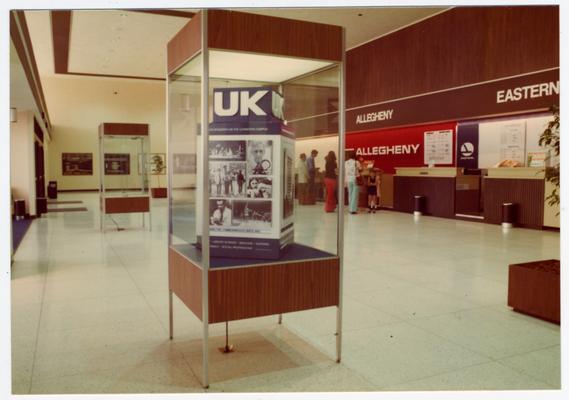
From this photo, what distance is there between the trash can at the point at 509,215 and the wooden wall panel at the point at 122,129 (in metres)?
6.74

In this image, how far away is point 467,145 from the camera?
434 inches

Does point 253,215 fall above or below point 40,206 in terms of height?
above

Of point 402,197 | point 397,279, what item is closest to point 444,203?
point 402,197

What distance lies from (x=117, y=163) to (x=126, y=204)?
3.51 ft

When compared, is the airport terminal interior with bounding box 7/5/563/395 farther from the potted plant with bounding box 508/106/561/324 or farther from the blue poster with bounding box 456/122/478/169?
the blue poster with bounding box 456/122/478/169

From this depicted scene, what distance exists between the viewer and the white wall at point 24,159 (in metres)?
11.1

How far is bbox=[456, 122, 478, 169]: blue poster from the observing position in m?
10.9

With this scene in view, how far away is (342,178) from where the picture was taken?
9.10ft

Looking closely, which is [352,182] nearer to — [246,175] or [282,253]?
[282,253]

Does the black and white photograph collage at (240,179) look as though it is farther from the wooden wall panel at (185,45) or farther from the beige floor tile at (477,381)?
the beige floor tile at (477,381)

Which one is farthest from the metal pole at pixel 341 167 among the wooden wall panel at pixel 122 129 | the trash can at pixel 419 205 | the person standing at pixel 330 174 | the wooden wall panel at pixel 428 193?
the trash can at pixel 419 205

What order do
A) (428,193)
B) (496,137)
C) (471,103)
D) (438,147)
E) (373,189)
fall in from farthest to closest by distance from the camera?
(373,189) < (438,147) < (428,193) < (496,137) < (471,103)

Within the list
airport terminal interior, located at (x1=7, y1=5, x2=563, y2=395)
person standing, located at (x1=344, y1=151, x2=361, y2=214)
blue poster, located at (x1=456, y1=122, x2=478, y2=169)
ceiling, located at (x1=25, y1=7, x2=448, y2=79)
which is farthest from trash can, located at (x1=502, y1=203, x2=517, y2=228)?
ceiling, located at (x1=25, y1=7, x2=448, y2=79)

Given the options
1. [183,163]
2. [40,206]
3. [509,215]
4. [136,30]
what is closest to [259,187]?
[183,163]
